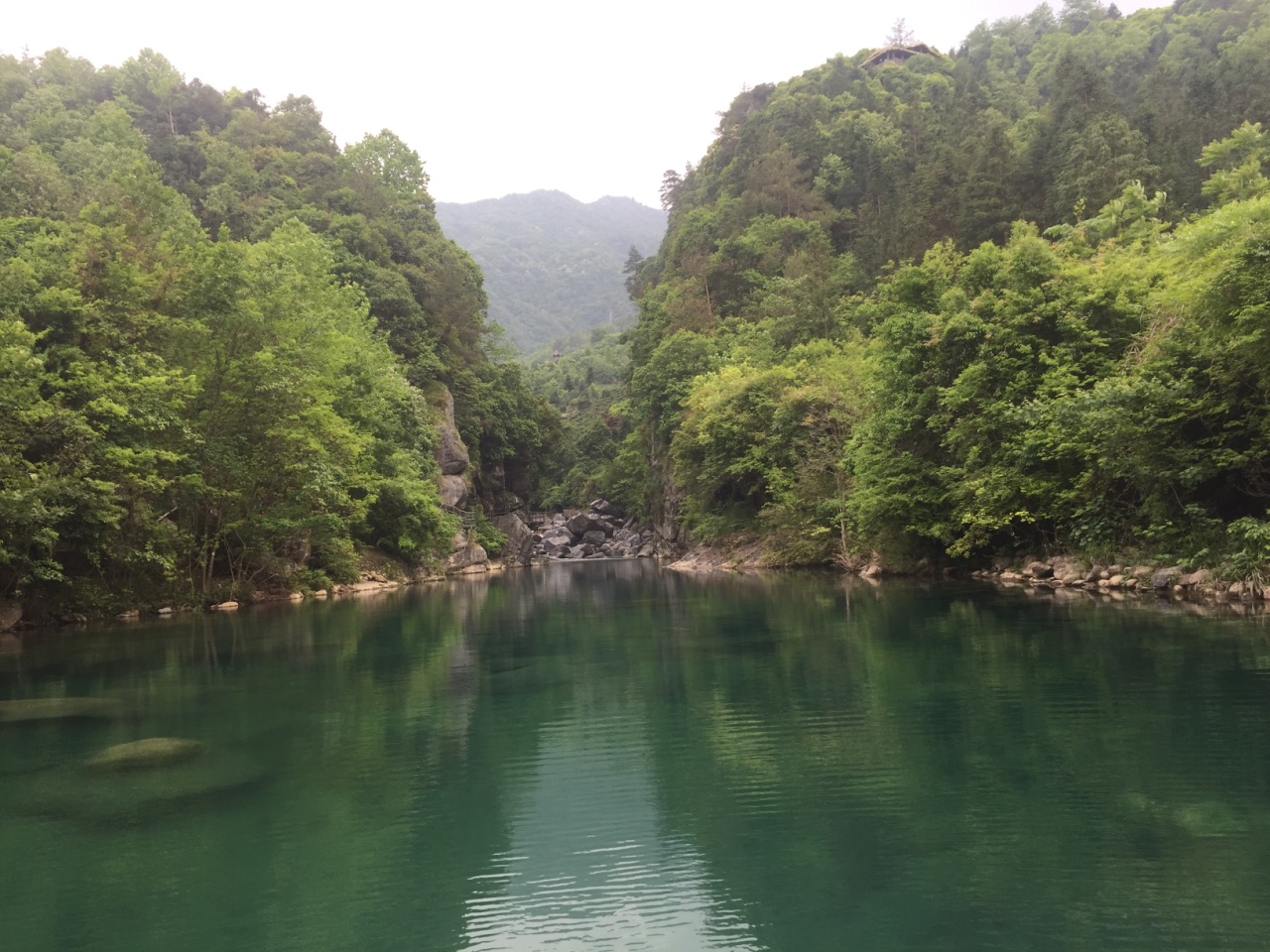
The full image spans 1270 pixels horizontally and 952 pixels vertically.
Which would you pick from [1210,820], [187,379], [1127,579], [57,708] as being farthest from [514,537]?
[1210,820]

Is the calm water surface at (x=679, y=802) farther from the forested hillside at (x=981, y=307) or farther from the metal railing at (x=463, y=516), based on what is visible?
the metal railing at (x=463, y=516)

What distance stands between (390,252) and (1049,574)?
47.1 meters

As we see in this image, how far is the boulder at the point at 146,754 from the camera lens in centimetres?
953

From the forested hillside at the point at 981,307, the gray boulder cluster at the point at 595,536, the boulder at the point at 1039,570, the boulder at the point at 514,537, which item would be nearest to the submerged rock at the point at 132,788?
the forested hillside at the point at 981,307

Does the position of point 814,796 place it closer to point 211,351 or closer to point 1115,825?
point 1115,825

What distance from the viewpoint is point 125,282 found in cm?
2731

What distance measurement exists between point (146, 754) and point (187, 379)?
19444 millimetres

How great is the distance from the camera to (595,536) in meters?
78.8

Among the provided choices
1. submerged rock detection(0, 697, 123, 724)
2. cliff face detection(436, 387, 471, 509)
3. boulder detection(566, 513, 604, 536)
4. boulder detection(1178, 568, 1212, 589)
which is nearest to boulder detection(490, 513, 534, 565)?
boulder detection(566, 513, 604, 536)

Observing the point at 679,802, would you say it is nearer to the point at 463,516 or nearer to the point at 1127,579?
the point at 1127,579

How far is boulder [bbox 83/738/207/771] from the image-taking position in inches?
375

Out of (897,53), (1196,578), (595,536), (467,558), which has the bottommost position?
(1196,578)

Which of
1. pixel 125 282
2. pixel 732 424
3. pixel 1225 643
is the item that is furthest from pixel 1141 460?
pixel 125 282

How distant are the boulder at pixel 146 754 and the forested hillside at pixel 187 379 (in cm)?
1301
